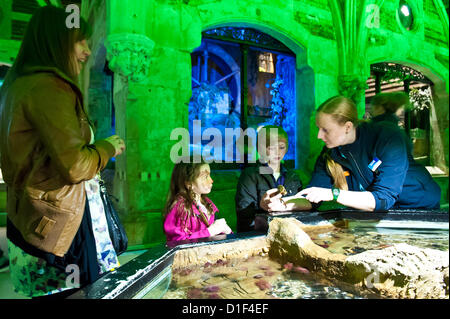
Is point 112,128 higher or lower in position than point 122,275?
higher

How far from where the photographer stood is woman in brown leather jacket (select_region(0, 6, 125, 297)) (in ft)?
3.88

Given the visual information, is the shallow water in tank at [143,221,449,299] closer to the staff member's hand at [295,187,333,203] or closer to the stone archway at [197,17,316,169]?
the staff member's hand at [295,187,333,203]

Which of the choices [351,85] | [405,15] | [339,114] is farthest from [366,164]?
[405,15]

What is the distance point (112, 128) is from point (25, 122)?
208 inches

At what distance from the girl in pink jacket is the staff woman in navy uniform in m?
0.69

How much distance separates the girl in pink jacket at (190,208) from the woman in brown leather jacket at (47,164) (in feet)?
2.31

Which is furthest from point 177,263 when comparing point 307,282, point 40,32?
point 40,32

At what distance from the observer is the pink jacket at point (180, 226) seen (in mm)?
1956

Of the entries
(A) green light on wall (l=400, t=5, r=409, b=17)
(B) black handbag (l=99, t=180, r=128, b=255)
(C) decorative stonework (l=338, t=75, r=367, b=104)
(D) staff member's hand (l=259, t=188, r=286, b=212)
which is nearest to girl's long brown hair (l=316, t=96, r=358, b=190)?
(D) staff member's hand (l=259, t=188, r=286, b=212)

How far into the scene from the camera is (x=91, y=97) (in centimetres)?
602

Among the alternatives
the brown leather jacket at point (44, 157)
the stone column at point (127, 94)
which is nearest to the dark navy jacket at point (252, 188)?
the brown leather jacket at point (44, 157)

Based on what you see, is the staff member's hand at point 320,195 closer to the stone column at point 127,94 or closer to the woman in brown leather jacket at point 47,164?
the woman in brown leather jacket at point 47,164
